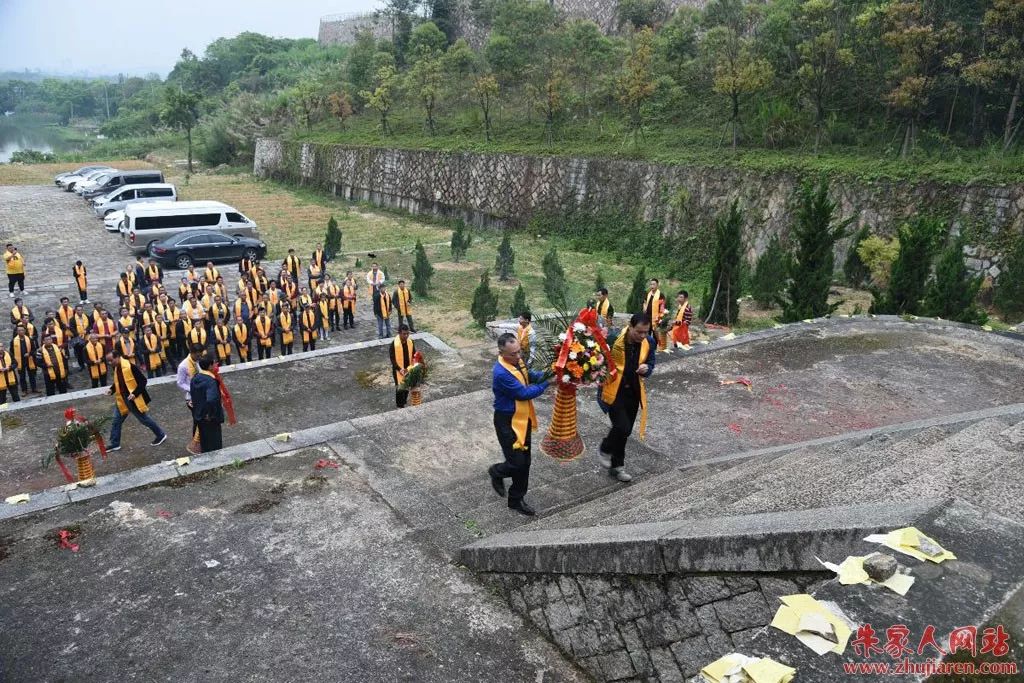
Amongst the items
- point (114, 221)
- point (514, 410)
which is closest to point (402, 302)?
point (514, 410)

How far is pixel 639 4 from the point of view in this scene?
34000 mm

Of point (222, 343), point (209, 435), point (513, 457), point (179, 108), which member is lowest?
point (222, 343)

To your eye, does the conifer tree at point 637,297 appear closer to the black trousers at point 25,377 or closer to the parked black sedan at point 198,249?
the black trousers at point 25,377

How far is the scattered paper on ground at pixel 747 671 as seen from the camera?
257 cm

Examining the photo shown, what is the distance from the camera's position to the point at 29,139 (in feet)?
297

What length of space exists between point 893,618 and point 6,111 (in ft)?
547

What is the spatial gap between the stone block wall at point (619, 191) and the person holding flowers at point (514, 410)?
46.3 feet

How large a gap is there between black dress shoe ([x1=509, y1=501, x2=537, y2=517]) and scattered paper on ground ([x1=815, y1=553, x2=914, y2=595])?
2.76m

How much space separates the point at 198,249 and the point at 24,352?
9.85m

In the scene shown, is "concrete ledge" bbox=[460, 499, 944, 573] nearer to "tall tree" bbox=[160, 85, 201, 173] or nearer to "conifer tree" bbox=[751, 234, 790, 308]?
"conifer tree" bbox=[751, 234, 790, 308]

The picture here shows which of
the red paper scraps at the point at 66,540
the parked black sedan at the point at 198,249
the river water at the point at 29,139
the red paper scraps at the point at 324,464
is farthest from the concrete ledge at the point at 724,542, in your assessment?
the river water at the point at 29,139

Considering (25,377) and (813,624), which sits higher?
(813,624)

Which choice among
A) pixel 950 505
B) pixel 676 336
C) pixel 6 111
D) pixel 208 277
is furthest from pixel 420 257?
pixel 6 111

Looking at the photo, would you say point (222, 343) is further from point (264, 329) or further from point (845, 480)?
point (845, 480)
